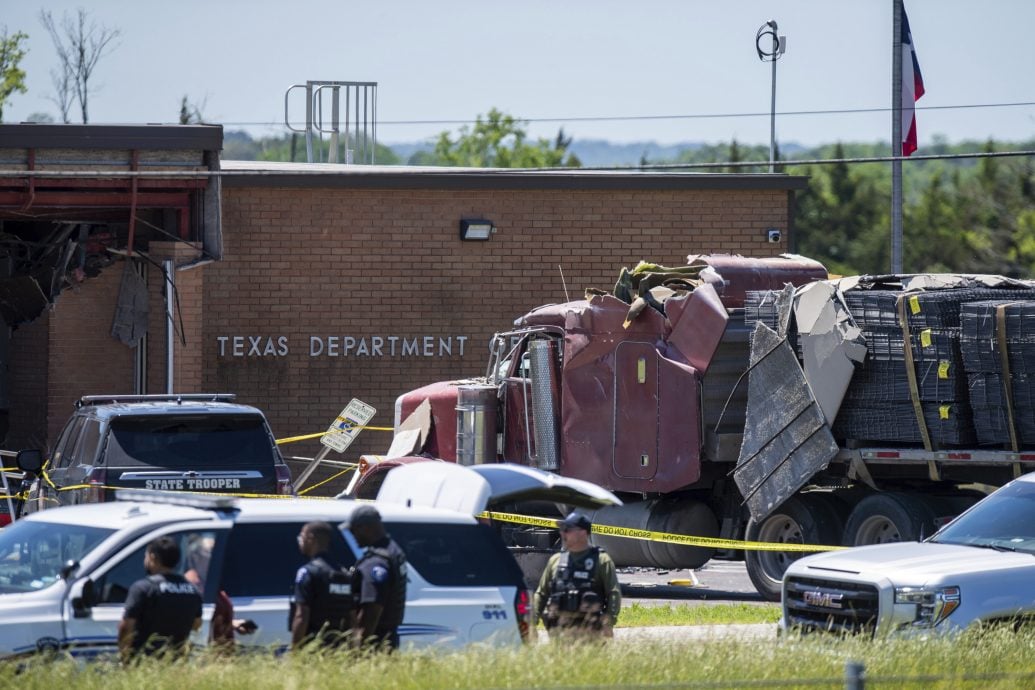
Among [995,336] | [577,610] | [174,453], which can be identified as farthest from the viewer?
[174,453]

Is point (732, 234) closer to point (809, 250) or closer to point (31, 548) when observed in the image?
point (31, 548)

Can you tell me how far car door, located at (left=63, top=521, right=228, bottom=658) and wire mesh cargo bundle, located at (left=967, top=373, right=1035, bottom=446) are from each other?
7.18 m

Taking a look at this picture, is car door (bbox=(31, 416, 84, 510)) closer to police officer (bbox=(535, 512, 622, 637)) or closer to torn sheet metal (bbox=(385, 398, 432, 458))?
torn sheet metal (bbox=(385, 398, 432, 458))

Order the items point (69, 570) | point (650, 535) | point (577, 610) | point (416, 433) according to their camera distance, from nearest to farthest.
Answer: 1. point (69, 570)
2. point (577, 610)
3. point (650, 535)
4. point (416, 433)

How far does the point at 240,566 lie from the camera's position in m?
7.93

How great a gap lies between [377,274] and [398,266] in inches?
13.1

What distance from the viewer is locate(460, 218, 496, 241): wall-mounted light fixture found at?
22.6m

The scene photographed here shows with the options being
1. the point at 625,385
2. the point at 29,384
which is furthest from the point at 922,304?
the point at 29,384

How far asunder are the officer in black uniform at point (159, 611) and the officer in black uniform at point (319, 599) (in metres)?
0.50

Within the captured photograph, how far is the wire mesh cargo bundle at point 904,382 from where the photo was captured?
12.9m

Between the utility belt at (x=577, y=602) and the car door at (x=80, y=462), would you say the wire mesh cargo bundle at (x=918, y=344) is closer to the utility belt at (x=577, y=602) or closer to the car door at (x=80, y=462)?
the utility belt at (x=577, y=602)

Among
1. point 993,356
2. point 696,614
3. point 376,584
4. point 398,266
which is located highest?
point 398,266

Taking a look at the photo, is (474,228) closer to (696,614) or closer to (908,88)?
(908,88)

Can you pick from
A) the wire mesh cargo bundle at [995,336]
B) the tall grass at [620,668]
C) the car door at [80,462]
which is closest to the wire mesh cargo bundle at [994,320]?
the wire mesh cargo bundle at [995,336]
